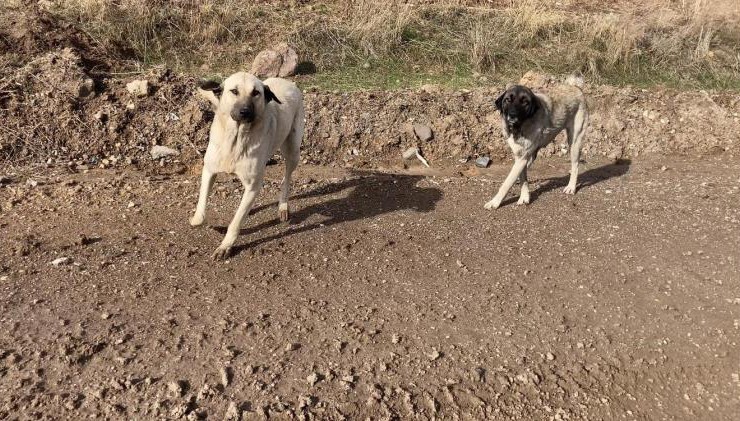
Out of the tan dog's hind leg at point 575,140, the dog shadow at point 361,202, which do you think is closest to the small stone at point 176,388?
the dog shadow at point 361,202

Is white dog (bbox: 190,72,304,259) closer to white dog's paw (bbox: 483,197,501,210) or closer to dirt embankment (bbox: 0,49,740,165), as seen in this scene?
white dog's paw (bbox: 483,197,501,210)

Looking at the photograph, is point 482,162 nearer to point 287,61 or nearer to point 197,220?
point 287,61

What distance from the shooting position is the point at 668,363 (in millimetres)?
3559

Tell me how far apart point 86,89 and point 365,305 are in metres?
5.02

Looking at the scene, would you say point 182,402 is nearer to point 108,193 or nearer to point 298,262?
point 298,262

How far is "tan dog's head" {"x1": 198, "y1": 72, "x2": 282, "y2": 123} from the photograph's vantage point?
4043mm

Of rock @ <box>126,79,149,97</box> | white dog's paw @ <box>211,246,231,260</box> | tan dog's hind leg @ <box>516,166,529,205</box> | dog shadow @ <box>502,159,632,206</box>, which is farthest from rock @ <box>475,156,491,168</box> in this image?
rock @ <box>126,79,149,97</box>

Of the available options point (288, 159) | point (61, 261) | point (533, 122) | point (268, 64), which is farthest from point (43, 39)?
point (533, 122)

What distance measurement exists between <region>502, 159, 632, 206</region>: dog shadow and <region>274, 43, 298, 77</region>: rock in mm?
4153

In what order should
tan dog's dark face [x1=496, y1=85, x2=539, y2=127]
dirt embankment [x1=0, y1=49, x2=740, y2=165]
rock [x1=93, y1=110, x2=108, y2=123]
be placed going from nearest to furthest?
tan dog's dark face [x1=496, y1=85, x2=539, y2=127], dirt embankment [x1=0, y1=49, x2=740, y2=165], rock [x1=93, y1=110, x2=108, y2=123]

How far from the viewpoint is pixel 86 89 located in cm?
705

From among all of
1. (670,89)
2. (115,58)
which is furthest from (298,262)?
(670,89)

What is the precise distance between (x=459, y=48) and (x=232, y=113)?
22.7ft

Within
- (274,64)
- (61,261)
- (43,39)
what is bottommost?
(274,64)
